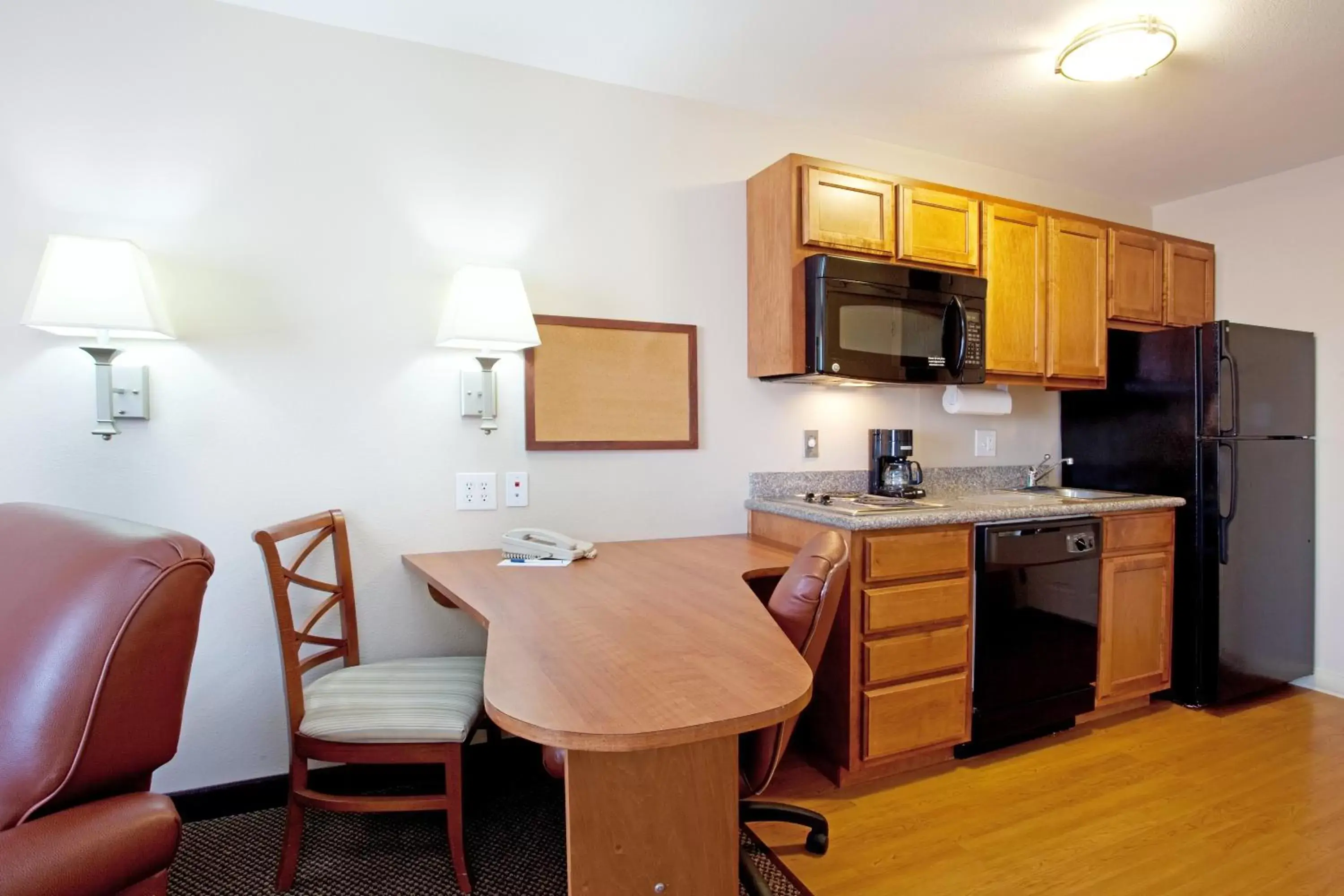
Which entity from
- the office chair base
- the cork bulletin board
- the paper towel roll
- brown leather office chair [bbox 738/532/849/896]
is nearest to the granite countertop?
the paper towel roll

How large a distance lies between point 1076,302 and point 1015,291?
0.34m

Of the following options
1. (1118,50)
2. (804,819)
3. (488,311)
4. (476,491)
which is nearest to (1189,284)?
(1118,50)

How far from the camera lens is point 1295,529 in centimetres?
296

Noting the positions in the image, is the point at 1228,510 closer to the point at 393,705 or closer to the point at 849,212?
the point at 849,212

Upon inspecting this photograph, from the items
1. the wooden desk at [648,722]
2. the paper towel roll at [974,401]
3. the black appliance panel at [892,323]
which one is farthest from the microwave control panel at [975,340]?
the wooden desk at [648,722]

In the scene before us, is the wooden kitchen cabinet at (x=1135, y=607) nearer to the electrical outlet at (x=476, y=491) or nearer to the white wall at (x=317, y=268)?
the white wall at (x=317, y=268)

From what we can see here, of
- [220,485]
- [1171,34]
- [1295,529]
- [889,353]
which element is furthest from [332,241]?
[1295,529]

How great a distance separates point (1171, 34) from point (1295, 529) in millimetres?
2226

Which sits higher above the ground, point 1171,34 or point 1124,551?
point 1171,34

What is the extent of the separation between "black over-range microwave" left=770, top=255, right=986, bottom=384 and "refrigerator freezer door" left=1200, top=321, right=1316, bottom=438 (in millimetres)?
907

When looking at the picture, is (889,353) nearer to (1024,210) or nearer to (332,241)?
(1024,210)

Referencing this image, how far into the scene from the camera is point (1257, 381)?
2.79m

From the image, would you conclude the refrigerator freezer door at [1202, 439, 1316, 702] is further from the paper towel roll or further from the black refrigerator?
the paper towel roll

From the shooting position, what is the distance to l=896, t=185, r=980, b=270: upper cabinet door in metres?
2.54
